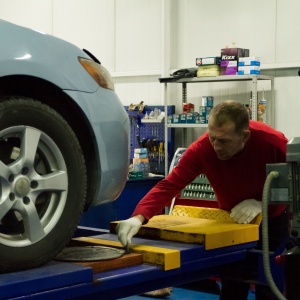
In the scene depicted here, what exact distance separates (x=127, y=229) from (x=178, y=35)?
4.85 m

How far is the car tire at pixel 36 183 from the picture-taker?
6.75 feet

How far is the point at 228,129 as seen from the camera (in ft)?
9.97

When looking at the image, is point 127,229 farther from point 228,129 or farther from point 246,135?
point 246,135

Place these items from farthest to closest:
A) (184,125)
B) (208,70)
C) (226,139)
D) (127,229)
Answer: (184,125) < (208,70) < (226,139) < (127,229)

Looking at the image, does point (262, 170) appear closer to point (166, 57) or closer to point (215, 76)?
point (215, 76)

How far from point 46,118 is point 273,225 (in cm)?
164

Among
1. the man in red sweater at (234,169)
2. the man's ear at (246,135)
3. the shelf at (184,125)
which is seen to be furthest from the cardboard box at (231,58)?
the man's ear at (246,135)

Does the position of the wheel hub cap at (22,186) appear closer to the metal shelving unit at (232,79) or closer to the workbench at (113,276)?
the workbench at (113,276)

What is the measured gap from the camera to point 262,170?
3182mm

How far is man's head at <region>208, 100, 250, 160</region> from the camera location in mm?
3047

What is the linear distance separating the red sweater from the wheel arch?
0.74 metres

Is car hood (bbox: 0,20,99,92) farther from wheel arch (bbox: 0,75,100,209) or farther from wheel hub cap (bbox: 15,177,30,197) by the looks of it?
wheel hub cap (bbox: 15,177,30,197)

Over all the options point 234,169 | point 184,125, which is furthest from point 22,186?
point 184,125

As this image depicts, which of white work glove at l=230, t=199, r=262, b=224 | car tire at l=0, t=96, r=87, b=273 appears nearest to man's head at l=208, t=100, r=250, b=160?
white work glove at l=230, t=199, r=262, b=224
